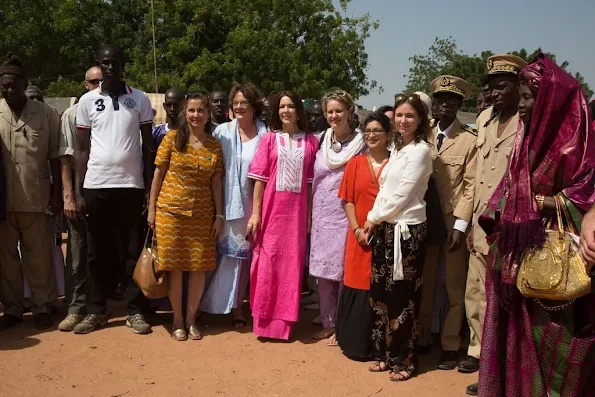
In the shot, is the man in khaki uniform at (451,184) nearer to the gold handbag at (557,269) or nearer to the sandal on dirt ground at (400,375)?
the sandal on dirt ground at (400,375)

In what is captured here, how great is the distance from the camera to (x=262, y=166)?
4.99 m

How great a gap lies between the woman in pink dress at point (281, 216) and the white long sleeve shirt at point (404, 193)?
947 millimetres

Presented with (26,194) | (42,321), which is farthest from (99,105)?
(42,321)

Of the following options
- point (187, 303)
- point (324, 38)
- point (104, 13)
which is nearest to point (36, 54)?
point (104, 13)

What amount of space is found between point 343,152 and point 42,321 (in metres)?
3.05

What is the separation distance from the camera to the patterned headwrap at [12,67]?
4.84 metres

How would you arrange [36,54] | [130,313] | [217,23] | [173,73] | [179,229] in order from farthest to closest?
[36,54] → [217,23] → [173,73] → [130,313] → [179,229]

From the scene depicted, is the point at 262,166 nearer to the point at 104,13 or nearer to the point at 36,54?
the point at 104,13

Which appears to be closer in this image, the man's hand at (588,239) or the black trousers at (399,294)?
the man's hand at (588,239)

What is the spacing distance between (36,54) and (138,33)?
5.13m

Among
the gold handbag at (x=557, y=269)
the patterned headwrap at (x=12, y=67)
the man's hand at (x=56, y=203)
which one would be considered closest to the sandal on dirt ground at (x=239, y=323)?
the man's hand at (x=56, y=203)

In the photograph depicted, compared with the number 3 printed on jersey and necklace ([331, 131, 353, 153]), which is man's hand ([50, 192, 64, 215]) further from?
necklace ([331, 131, 353, 153])

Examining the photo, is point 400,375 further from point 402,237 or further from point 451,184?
point 451,184

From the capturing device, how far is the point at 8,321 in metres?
5.13
